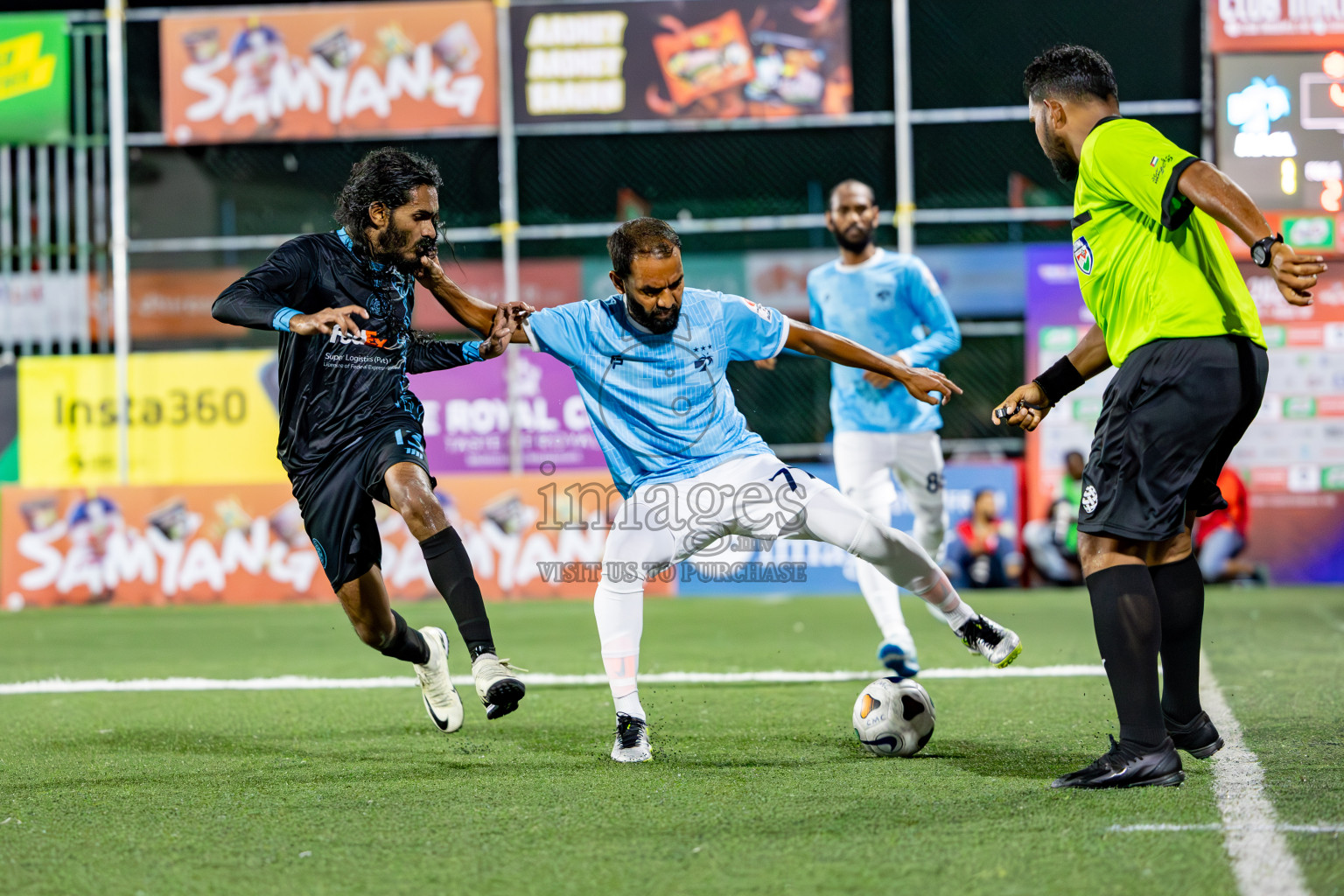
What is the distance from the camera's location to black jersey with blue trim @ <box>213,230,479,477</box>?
→ 17.0 ft

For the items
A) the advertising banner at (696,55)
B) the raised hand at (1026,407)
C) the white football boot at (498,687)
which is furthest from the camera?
the advertising banner at (696,55)

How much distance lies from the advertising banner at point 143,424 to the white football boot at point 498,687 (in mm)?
8893

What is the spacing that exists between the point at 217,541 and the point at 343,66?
453cm

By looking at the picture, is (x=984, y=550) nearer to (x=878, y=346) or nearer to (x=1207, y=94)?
(x=1207, y=94)

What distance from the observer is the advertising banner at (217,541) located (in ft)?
40.4

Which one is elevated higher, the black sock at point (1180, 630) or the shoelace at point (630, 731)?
the black sock at point (1180, 630)

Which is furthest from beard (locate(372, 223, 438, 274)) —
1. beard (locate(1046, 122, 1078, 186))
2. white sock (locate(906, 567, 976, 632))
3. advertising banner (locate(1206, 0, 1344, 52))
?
advertising banner (locate(1206, 0, 1344, 52))

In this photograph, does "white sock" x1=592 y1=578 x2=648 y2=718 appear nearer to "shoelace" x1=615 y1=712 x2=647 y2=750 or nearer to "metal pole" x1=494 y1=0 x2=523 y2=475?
"shoelace" x1=615 y1=712 x2=647 y2=750

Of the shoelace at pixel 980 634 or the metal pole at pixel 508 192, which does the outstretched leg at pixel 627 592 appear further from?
the metal pole at pixel 508 192

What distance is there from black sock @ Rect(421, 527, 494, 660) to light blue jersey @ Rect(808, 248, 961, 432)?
2.62 metres

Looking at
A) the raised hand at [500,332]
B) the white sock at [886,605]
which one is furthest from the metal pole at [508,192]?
the raised hand at [500,332]

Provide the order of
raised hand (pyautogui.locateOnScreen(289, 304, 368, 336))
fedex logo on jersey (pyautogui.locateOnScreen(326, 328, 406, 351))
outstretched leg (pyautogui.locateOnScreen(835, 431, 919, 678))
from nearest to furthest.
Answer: raised hand (pyautogui.locateOnScreen(289, 304, 368, 336)), fedex logo on jersey (pyautogui.locateOnScreen(326, 328, 406, 351)), outstretched leg (pyautogui.locateOnScreen(835, 431, 919, 678))

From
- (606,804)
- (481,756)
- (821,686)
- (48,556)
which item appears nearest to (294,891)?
(606,804)

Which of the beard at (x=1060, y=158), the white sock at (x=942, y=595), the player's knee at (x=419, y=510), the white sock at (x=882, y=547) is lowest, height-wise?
the white sock at (x=942, y=595)
